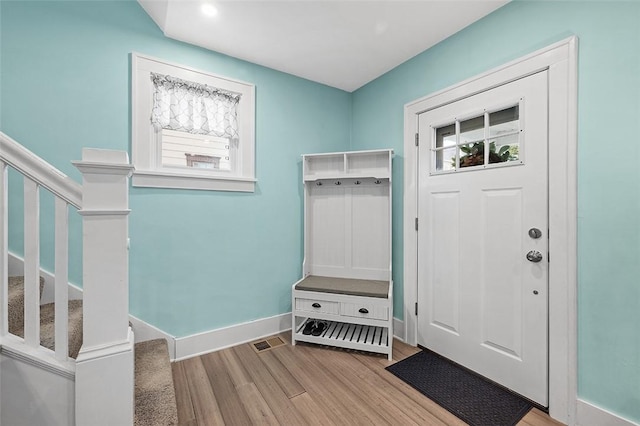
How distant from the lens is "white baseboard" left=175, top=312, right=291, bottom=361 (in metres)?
2.11

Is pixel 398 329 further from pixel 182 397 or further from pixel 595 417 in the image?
pixel 182 397

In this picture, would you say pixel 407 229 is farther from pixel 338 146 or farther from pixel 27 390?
pixel 27 390

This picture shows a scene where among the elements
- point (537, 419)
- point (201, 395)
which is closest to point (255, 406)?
point (201, 395)

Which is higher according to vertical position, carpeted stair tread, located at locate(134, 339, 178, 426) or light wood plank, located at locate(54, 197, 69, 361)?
light wood plank, located at locate(54, 197, 69, 361)

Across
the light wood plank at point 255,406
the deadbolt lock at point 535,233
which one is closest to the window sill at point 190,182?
the light wood plank at point 255,406

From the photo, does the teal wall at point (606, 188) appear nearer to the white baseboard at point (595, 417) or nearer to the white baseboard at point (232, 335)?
the white baseboard at point (595, 417)

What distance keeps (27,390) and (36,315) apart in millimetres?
285

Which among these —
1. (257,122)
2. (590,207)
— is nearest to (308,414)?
(590,207)

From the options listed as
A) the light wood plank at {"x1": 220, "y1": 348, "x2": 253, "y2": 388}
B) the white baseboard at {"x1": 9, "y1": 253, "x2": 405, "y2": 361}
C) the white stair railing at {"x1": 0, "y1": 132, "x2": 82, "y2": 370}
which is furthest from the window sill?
the light wood plank at {"x1": 220, "y1": 348, "x2": 253, "y2": 388}

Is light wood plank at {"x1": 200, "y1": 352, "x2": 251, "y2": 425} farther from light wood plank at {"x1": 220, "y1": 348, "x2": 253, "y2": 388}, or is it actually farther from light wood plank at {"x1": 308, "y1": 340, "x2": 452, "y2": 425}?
light wood plank at {"x1": 308, "y1": 340, "x2": 452, "y2": 425}

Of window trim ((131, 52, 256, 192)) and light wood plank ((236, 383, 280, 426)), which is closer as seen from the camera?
light wood plank ((236, 383, 280, 426))

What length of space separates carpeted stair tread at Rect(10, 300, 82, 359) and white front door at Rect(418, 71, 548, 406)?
7.61 ft

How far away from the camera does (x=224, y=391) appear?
68.0 inches

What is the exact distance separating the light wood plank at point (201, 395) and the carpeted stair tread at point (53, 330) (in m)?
0.74
